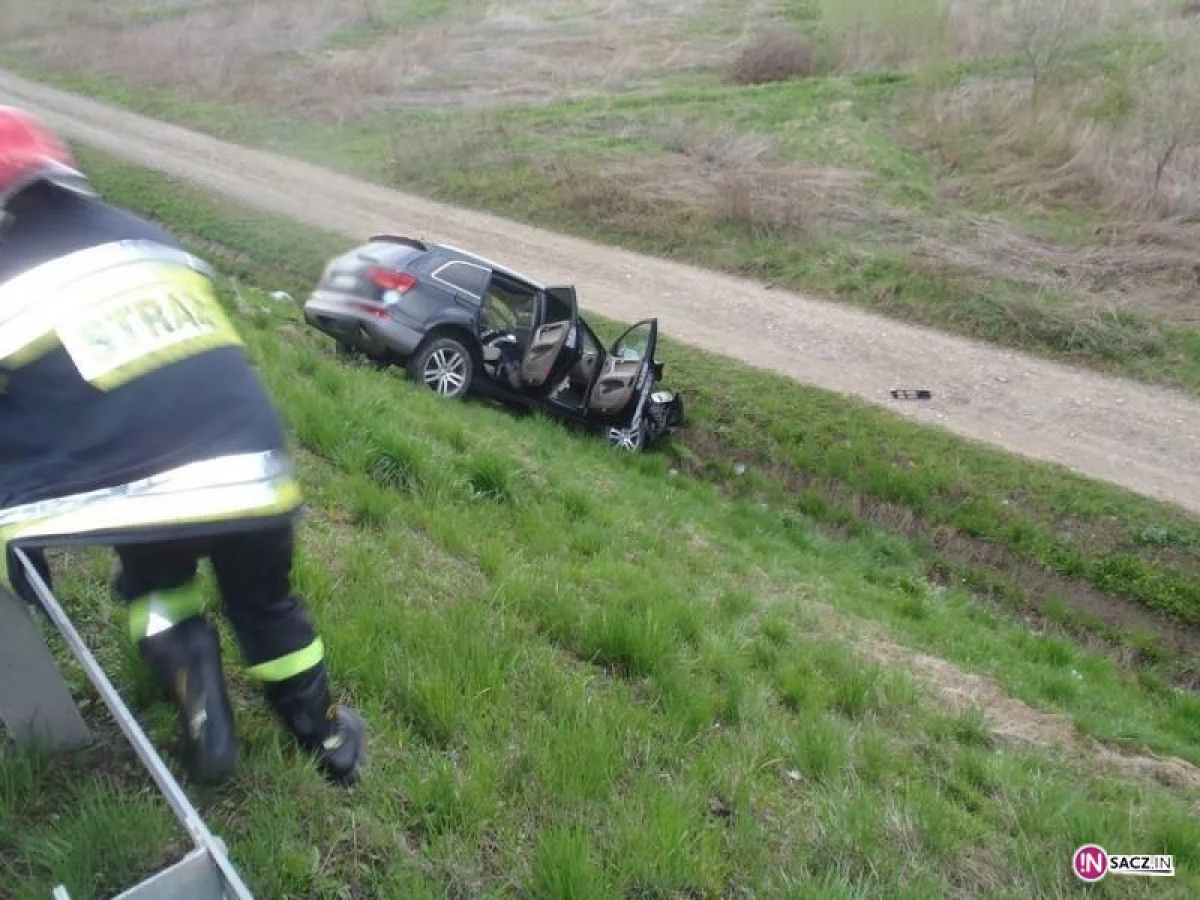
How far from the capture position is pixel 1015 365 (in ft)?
48.3

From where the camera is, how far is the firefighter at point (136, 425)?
2285mm

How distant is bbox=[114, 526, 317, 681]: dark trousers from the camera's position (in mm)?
2523

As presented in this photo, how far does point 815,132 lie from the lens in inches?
894

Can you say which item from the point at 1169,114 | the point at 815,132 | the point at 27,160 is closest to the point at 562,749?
the point at 27,160

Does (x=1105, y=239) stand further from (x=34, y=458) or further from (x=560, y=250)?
(x=34, y=458)

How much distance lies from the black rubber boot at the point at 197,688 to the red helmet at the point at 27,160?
1065 mm

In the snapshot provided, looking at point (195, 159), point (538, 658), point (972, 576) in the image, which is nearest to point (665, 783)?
point (538, 658)

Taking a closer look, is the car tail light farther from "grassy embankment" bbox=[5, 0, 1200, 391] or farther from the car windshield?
"grassy embankment" bbox=[5, 0, 1200, 391]

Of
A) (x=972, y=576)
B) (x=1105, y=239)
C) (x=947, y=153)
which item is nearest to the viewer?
(x=972, y=576)

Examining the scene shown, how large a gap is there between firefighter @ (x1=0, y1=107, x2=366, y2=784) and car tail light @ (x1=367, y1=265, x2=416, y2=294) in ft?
28.0

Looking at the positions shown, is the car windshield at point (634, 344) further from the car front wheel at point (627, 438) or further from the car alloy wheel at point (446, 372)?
the car alloy wheel at point (446, 372)

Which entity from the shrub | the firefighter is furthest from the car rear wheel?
the shrub

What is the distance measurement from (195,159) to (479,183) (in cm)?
692

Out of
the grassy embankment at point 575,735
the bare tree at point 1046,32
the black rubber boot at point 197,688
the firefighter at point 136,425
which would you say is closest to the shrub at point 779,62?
the bare tree at point 1046,32
